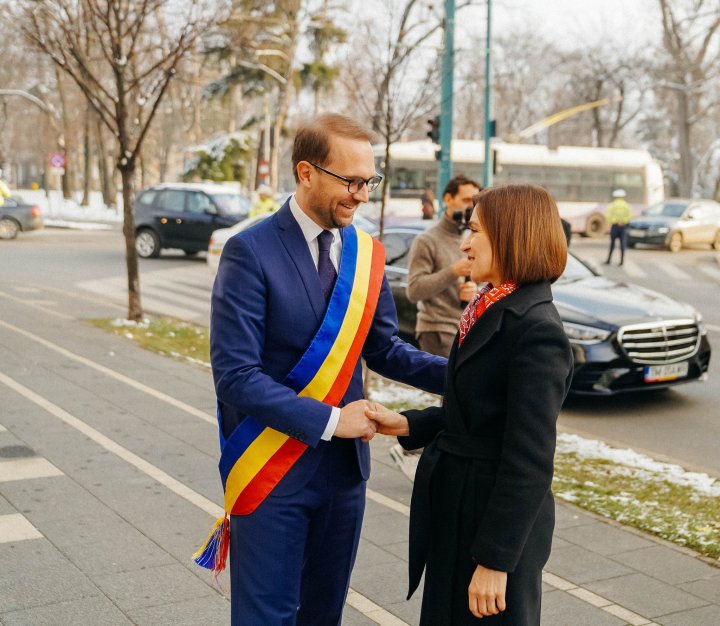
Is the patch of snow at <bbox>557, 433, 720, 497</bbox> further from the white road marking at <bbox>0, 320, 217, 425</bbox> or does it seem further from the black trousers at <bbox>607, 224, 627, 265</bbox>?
the black trousers at <bbox>607, 224, 627, 265</bbox>

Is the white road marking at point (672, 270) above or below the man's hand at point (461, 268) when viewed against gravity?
below

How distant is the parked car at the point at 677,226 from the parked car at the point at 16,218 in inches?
678

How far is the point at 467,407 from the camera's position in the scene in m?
2.41

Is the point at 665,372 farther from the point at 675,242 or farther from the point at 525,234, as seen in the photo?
the point at 675,242

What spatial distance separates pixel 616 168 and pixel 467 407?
34.9m

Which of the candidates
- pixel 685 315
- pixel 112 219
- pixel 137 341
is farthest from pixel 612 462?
pixel 112 219

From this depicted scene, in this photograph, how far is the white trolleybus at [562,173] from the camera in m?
32.6

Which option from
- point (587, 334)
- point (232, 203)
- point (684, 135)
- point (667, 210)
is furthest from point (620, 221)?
point (684, 135)

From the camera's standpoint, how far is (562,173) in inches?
1375

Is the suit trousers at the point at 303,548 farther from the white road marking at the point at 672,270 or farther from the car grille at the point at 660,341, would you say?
the white road marking at the point at 672,270

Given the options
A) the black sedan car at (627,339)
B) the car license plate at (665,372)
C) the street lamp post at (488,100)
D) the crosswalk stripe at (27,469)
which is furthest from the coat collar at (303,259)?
the street lamp post at (488,100)

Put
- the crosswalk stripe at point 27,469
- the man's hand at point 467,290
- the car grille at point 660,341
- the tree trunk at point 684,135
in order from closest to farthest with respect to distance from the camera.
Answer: the crosswalk stripe at point 27,469, the man's hand at point 467,290, the car grille at point 660,341, the tree trunk at point 684,135

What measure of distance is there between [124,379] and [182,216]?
13.9 m

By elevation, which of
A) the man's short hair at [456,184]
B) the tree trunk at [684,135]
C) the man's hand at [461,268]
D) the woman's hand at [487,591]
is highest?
the tree trunk at [684,135]
